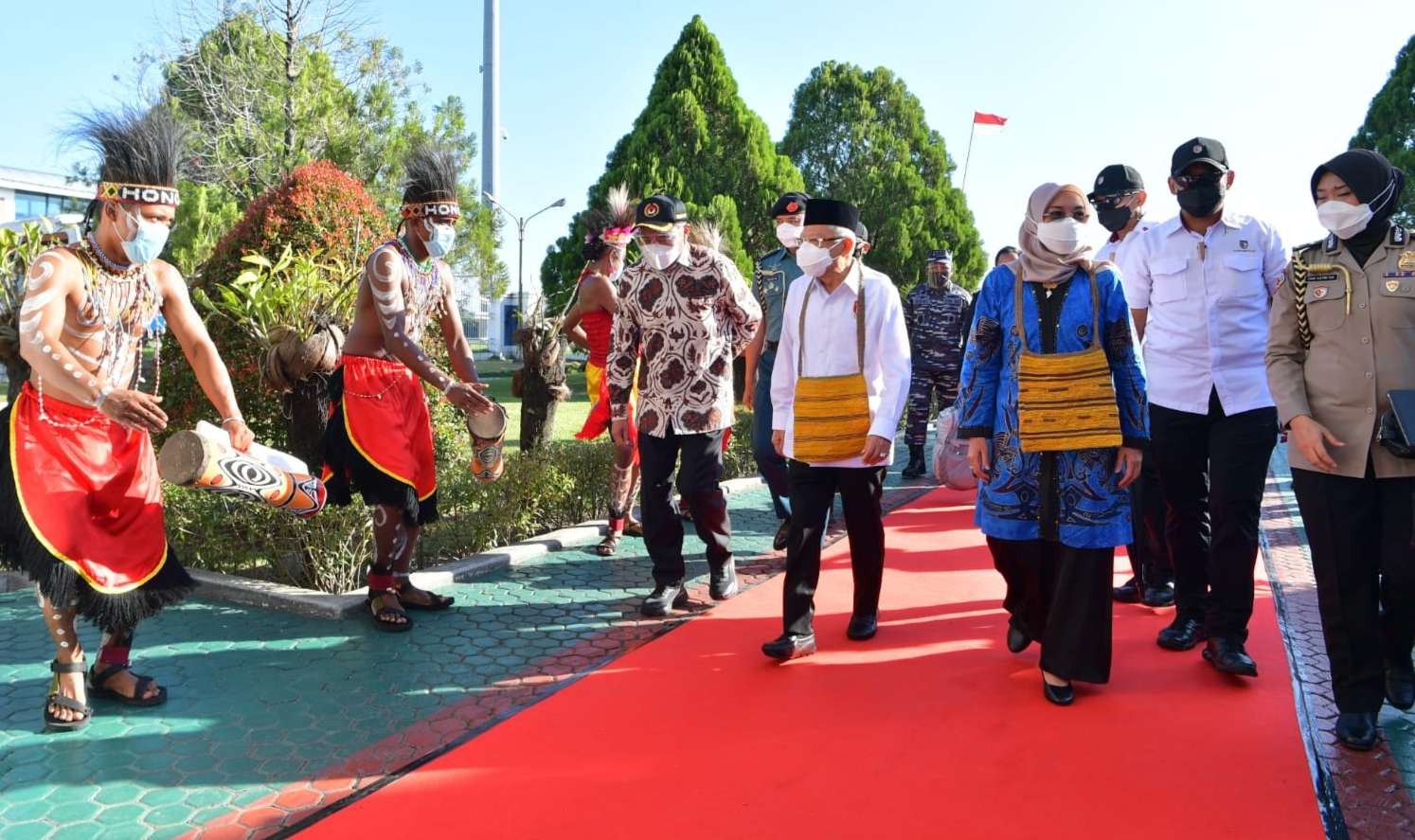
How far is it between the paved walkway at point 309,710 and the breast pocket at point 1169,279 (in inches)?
62.0

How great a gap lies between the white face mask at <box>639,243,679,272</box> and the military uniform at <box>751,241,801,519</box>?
1.55 meters

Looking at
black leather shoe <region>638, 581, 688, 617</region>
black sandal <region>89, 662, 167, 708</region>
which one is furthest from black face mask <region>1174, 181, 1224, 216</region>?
black sandal <region>89, 662, 167, 708</region>

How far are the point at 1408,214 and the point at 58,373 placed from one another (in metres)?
36.3

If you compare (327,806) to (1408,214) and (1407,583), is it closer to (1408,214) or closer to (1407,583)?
(1407,583)

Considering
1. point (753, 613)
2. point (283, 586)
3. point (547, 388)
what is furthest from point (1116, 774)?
point (547, 388)

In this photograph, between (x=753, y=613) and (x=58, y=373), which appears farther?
(x=753, y=613)

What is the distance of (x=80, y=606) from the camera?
354cm

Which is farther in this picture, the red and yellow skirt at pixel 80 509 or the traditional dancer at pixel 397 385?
the traditional dancer at pixel 397 385

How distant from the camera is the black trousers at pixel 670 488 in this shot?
497 centimetres

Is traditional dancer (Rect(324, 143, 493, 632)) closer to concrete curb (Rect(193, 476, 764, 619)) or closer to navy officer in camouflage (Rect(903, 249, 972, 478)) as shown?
concrete curb (Rect(193, 476, 764, 619))

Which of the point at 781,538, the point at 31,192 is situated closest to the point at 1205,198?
the point at 781,538

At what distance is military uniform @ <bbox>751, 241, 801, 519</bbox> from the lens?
6410 millimetres

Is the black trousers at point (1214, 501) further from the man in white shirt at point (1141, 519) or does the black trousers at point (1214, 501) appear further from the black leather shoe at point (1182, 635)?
the man in white shirt at point (1141, 519)

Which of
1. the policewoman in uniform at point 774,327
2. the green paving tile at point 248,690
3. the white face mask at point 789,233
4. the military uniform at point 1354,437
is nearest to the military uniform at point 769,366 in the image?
the policewoman in uniform at point 774,327
